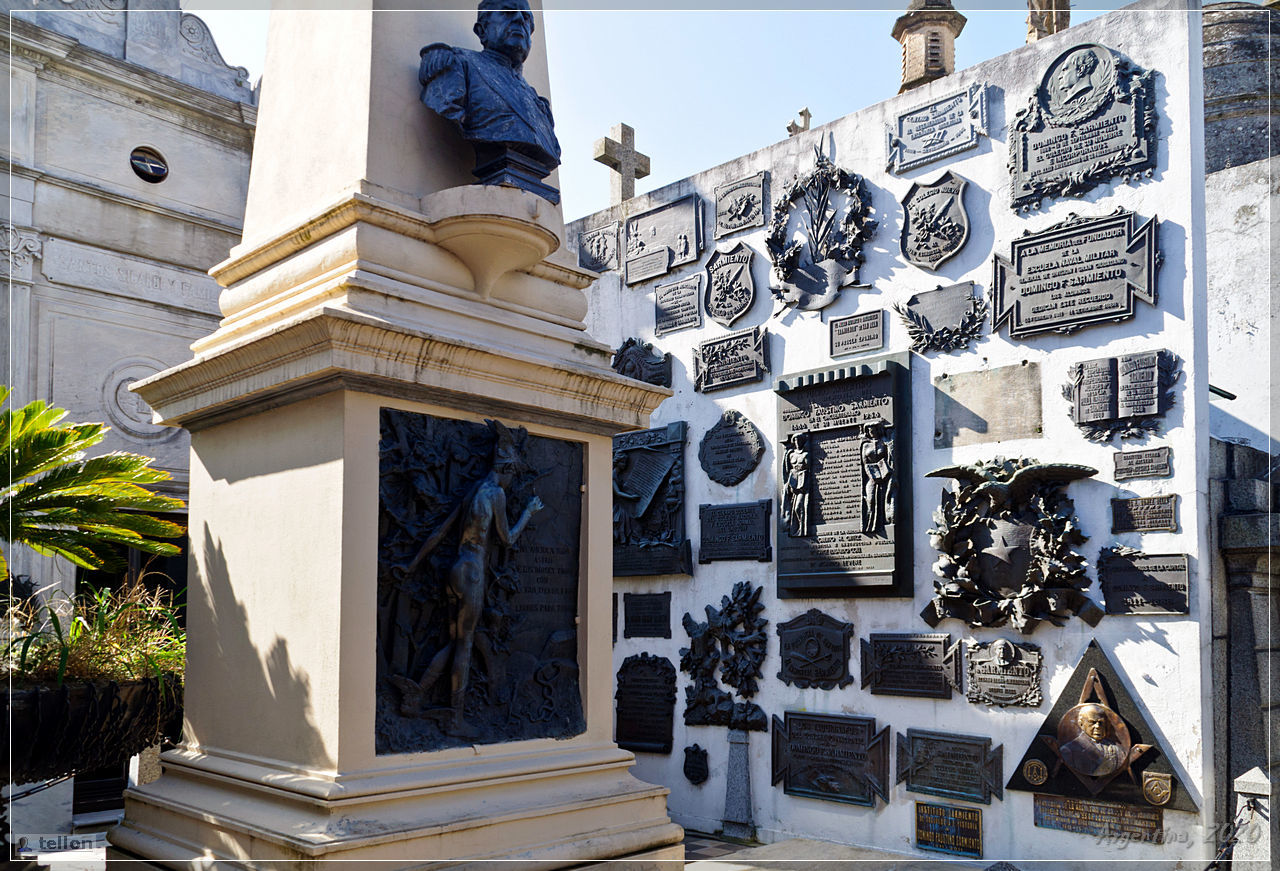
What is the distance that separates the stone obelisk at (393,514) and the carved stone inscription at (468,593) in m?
0.01

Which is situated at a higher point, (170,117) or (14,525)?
(170,117)

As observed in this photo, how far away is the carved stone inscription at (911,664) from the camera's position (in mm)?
9016

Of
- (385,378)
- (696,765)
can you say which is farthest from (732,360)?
(385,378)

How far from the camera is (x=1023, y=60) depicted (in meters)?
9.28

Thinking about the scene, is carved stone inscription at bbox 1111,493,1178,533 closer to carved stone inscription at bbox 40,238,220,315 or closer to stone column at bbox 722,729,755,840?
stone column at bbox 722,729,755,840

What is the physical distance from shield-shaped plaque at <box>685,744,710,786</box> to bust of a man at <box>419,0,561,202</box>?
22.9ft

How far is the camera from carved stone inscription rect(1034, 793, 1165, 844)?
25.4 ft

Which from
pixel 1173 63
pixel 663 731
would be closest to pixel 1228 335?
pixel 1173 63

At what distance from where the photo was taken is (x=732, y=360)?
11.2m

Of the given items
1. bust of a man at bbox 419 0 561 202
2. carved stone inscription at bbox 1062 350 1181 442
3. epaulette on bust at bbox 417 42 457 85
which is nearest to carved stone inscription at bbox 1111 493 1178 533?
carved stone inscription at bbox 1062 350 1181 442

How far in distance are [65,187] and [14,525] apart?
988cm

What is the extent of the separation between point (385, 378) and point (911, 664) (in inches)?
247

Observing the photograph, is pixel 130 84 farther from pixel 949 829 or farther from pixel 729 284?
pixel 949 829

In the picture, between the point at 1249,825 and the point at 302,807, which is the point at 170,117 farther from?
the point at 1249,825
